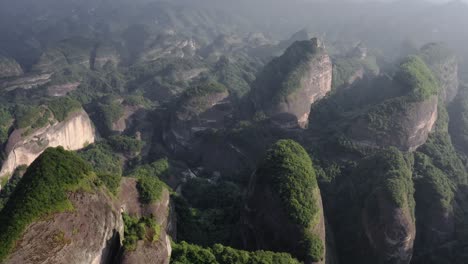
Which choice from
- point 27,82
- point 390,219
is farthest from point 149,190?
point 27,82

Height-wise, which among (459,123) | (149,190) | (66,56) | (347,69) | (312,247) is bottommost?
(149,190)

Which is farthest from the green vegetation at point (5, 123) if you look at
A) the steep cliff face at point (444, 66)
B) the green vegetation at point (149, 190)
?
the steep cliff face at point (444, 66)

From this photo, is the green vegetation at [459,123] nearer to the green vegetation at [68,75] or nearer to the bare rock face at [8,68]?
the green vegetation at [68,75]

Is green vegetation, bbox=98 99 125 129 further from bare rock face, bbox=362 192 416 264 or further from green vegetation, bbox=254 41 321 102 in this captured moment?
bare rock face, bbox=362 192 416 264

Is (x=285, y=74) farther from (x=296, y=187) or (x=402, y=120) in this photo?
(x=296, y=187)

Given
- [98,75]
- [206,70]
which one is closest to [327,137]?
[206,70]

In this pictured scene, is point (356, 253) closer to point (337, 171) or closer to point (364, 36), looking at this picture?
point (337, 171)
